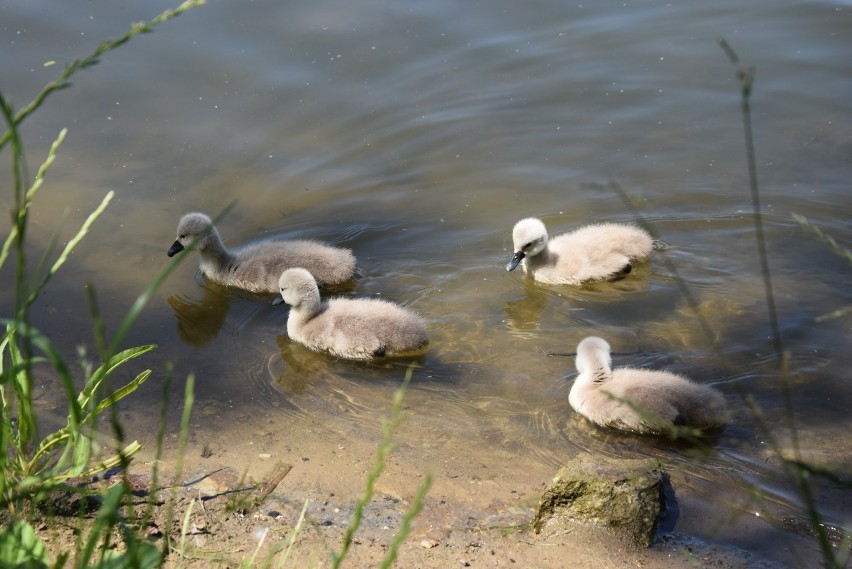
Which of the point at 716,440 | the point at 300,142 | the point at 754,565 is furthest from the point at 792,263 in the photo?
the point at 300,142

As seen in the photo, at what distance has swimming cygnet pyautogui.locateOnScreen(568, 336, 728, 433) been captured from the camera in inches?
189

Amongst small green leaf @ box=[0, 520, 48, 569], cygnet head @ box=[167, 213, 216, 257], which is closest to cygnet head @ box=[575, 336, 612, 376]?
cygnet head @ box=[167, 213, 216, 257]

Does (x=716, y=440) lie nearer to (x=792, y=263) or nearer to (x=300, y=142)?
(x=792, y=263)

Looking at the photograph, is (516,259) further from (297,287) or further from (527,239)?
(297,287)

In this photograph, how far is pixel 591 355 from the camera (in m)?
5.14

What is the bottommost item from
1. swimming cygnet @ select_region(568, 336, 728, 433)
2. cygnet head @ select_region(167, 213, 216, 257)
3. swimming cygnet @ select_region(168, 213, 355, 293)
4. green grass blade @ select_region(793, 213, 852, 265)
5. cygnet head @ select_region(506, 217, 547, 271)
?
swimming cygnet @ select_region(568, 336, 728, 433)

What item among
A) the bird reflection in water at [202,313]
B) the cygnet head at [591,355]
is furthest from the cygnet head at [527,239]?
the bird reflection in water at [202,313]

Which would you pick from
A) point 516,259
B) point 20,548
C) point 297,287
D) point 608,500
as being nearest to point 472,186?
point 516,259

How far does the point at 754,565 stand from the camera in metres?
3.55

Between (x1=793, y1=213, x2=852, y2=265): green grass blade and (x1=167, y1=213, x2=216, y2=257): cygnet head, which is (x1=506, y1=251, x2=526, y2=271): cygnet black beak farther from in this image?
(x1=793, y1=213, x2=852, y2=265): green grass blade

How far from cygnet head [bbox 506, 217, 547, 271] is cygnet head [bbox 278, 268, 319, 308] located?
1327 millimetres

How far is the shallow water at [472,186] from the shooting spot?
527 cm

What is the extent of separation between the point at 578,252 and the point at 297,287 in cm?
183

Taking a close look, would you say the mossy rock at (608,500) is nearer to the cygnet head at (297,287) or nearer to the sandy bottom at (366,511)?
the sandy bottom at (366,511)
